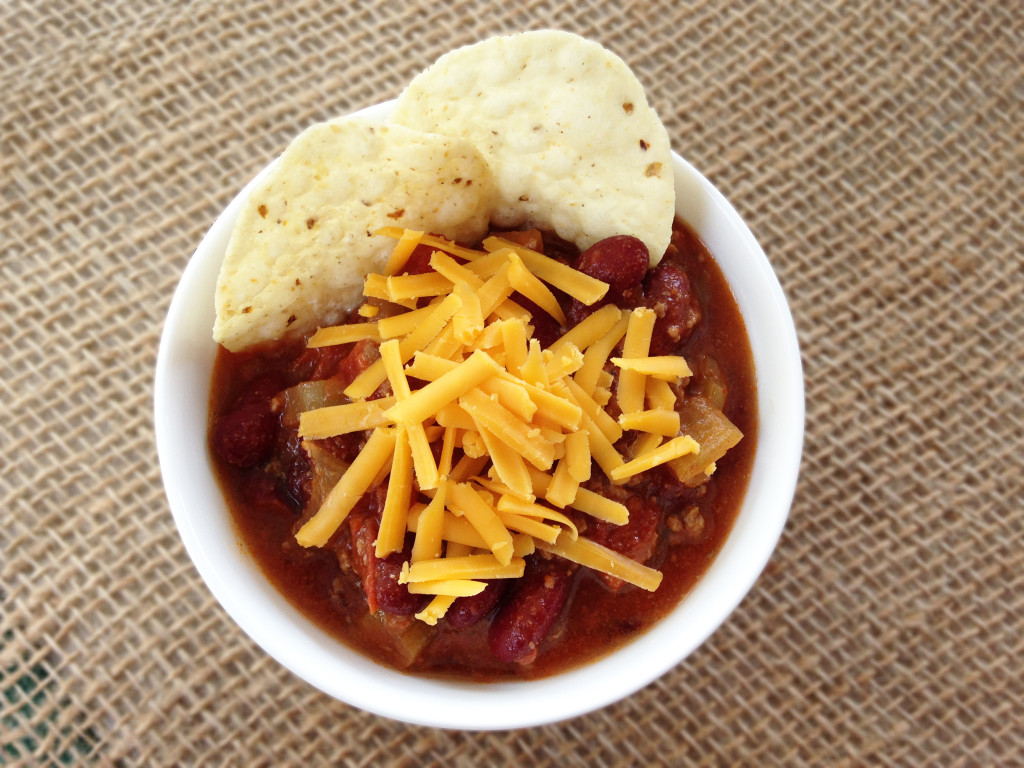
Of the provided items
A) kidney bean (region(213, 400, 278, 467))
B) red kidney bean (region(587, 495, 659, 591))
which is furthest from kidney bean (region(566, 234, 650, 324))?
kidney bean (region(213, 400, 278, 467))

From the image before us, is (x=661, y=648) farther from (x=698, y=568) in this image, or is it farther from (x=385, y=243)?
(x=385, y=243)

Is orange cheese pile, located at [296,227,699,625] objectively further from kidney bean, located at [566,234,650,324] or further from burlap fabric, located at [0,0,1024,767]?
burlap fabric, located at [0,0,1024,767]

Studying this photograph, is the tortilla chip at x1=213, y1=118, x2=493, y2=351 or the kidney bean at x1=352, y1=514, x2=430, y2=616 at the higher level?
the tortilla chip at x1=213, y1=118, x2=493, y2=351

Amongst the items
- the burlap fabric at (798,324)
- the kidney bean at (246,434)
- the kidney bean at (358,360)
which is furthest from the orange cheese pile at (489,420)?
the burlap fabric at (798,324)

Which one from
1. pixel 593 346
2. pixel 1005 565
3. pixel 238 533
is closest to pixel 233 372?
pixel 238 533

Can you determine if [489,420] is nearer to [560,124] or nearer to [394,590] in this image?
[394,590]
